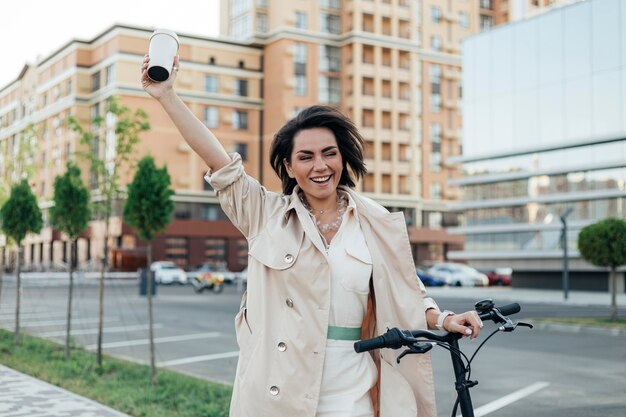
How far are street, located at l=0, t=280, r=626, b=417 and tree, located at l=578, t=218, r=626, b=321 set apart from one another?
2437mm

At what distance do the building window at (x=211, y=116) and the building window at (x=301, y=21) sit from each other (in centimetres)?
921

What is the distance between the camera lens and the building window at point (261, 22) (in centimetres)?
6644

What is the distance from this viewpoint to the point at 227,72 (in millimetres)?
65312

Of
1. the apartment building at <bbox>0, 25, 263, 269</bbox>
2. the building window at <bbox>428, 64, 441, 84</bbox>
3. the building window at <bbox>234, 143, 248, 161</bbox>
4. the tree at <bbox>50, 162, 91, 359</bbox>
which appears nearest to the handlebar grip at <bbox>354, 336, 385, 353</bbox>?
the tree at <bbox>50, 162, 91, 359</bbox>

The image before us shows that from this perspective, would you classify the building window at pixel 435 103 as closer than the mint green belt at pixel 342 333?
No

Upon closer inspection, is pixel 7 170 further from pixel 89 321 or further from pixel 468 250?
pixel 468 250

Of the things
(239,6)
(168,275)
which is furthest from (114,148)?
(239,6)

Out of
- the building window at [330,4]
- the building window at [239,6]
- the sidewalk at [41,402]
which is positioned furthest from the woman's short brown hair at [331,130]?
the building window at [330,4]

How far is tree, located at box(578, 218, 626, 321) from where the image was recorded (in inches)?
794

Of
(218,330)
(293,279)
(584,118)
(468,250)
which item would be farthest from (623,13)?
(293,279)

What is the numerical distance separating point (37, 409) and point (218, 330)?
953cm

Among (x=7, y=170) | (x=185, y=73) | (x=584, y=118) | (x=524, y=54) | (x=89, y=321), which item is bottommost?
(x=89, y=321)

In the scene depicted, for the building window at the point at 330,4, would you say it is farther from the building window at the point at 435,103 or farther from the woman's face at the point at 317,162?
the woman's face at the point at 317,162

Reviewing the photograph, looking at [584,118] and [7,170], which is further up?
[584,118]
